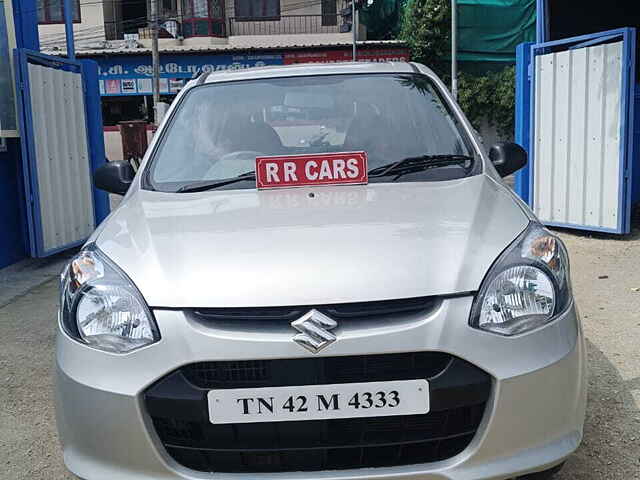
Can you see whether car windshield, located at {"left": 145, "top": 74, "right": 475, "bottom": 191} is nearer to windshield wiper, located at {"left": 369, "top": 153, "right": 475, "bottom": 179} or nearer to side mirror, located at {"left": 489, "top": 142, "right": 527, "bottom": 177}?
windshield wiper, located at {"left": 369, "top": 153, "right": 475, "bottom": 179}

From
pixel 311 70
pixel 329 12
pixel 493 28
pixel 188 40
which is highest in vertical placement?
pixel 329 12

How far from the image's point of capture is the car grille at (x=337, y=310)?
1.92 metres

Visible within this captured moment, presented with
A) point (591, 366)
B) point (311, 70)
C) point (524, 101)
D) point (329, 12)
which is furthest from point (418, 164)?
point (329, 12)

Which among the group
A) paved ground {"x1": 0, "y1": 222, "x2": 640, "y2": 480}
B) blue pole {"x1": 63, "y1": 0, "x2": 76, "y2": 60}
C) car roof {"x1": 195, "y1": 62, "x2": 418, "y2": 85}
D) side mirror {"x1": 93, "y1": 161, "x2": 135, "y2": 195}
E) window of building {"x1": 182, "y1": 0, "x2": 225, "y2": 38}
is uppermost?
window of building {"x1": 182, "y1": 0, "x2": 225, "y2": 38}

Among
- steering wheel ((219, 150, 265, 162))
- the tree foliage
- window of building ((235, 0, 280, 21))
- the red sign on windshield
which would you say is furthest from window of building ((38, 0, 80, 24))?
the red sign on windshield

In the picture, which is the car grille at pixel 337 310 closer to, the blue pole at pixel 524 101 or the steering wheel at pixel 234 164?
the steering wheel at pixel 234 164

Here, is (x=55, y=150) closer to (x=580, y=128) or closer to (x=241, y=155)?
(x=241, y=155)

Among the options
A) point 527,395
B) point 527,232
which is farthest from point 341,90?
point 527,395

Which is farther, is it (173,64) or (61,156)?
(173,64)

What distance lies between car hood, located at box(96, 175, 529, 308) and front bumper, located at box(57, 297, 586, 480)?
0.09m

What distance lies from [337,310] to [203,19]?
1135 inches

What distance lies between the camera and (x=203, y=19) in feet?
94.5

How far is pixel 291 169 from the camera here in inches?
113

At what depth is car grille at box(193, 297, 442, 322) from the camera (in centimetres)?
192
